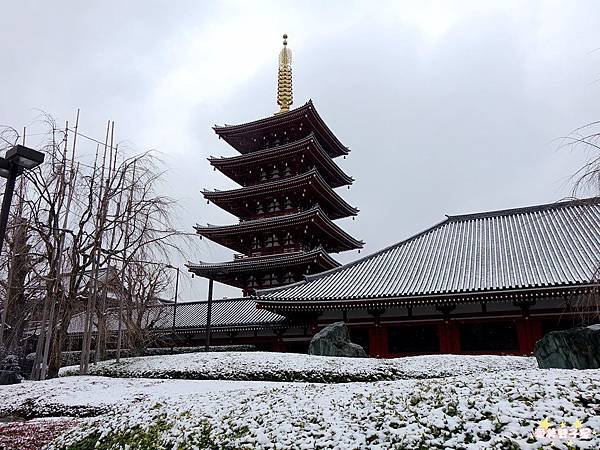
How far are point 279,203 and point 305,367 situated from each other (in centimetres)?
1716

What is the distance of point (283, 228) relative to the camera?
1153 inches

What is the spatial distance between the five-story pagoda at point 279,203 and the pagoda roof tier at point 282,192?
0.21ft

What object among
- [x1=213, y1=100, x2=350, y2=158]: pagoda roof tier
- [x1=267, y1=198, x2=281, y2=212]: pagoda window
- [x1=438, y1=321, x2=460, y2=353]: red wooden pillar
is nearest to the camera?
[x1=438, y1=321, x2=460, y2=353]: red wooden pillar

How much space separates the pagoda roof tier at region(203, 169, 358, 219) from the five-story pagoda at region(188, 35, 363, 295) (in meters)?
0.06

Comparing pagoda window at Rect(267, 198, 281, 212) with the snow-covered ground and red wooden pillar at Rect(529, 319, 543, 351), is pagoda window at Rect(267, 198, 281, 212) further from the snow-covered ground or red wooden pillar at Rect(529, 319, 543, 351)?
the snow-covered ground

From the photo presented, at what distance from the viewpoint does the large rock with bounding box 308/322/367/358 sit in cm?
1798

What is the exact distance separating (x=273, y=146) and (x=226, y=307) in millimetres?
12114

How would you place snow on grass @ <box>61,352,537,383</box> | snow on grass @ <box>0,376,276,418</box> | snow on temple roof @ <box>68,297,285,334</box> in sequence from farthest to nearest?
snow on temple roof @ <box>68,297,285,334</box>, snow on grass @ <box>61,352,537,383</box>, snow on grass @ <box>0,376,276,418</box>

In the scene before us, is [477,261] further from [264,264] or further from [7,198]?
[7,198]

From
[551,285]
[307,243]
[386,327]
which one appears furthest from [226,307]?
[551,285]

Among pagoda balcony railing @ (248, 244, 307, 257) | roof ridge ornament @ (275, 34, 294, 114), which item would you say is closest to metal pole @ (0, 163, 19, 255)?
pagoda balcony railing @ (248, 244, 307, 257)

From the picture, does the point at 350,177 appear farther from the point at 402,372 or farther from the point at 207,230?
the point at 402,372

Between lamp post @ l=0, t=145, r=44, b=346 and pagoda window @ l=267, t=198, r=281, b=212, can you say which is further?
pagoda window @ l=267, t=198, r=281, b=212

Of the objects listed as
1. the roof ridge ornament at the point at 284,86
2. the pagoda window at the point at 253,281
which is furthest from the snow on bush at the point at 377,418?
the roof ridge ornament at the point at 284,86
